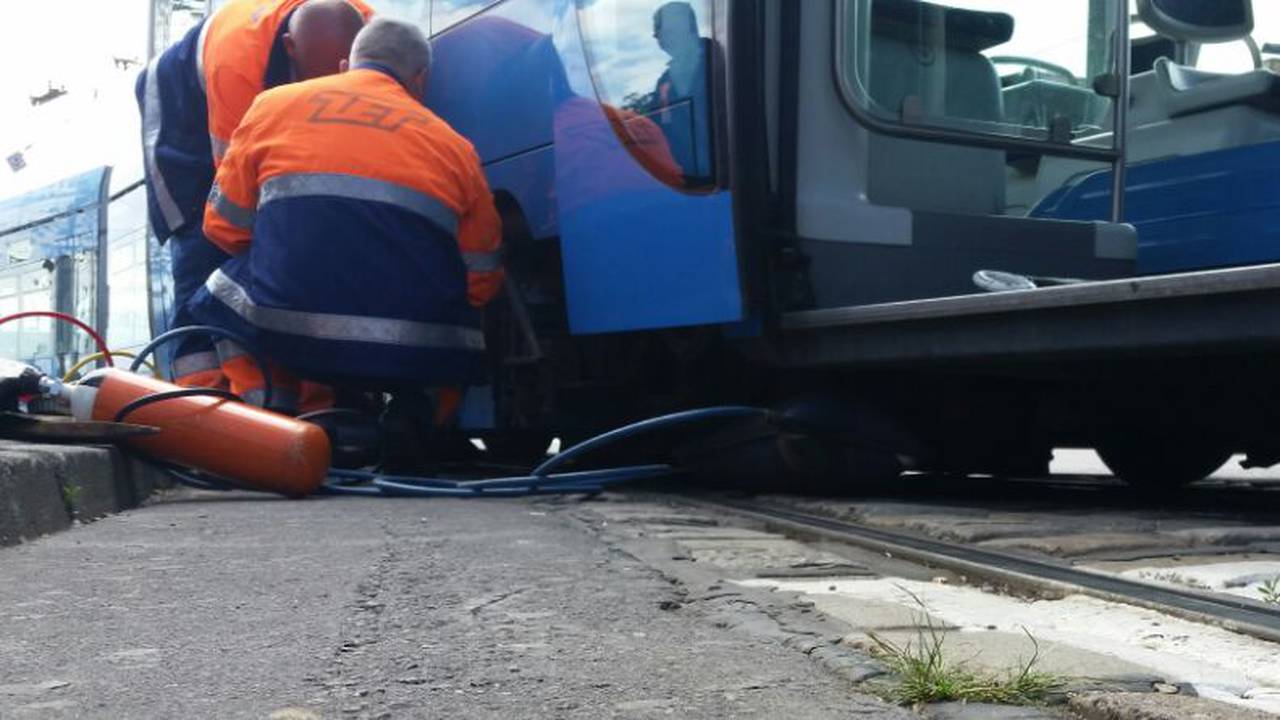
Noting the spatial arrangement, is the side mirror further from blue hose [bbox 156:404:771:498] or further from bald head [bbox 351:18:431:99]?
bald head [bbox 351:18:431:99]

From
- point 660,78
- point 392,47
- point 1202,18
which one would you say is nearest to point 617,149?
point 660,78

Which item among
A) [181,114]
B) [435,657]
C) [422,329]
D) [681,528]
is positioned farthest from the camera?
[181,114]

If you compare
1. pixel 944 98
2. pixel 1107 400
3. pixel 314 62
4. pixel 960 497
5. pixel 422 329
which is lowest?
pixel 960 497

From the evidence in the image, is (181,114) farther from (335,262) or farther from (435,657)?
(435,657)

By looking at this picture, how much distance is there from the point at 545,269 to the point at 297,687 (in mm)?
4335

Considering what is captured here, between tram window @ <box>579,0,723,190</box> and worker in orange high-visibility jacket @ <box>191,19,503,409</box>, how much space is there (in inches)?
28.4

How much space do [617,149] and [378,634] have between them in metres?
3.23

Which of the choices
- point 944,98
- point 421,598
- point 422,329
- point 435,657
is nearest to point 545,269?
point 422,329

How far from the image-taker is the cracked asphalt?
74.5 inches

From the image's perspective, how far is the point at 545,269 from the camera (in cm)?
621

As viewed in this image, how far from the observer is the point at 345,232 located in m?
5.32

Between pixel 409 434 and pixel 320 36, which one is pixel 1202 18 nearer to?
pixel 409 434

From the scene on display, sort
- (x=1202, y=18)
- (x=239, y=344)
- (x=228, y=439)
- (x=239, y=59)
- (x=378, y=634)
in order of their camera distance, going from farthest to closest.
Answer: (x=239, y=59), (x=239, y=344), (x=1202, y=18), (x=228, y=439), (x=378, y=634)

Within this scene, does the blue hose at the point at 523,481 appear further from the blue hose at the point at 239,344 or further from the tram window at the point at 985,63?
the tram window at the point at 985,63
